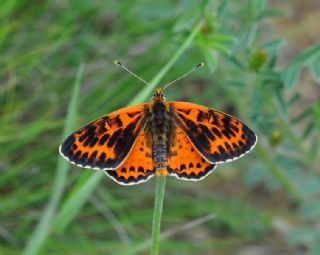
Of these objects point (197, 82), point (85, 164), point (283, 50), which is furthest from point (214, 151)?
point (283, 50)

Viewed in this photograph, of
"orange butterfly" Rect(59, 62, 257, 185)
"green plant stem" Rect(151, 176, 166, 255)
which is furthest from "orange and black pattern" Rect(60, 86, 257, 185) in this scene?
"green plant stem" Rect(151, 176, 166, 255)

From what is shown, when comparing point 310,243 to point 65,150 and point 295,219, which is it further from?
point 65,150

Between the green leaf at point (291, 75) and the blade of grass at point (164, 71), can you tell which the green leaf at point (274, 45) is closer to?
the green leaf at point (291, 75)

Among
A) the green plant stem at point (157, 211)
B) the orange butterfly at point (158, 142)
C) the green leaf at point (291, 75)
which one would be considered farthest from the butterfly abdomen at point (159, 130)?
the green leaf at point (291, 75)

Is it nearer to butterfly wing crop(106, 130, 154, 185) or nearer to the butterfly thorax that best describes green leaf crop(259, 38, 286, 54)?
the butterfly thorax

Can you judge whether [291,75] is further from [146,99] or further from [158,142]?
[158,142]

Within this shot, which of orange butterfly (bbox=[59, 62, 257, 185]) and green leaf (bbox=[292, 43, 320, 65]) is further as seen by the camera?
green leaf (bbox=[292, 43, 320, 65])

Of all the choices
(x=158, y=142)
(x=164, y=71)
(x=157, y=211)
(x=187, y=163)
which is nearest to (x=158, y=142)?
(x=158, y=142)
